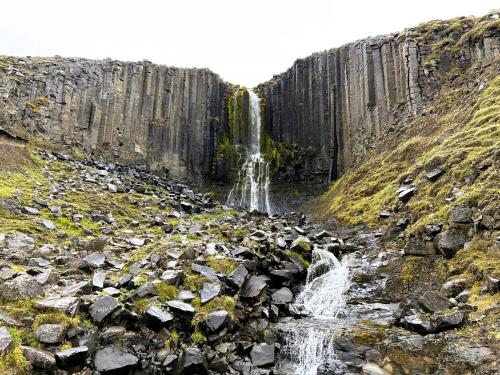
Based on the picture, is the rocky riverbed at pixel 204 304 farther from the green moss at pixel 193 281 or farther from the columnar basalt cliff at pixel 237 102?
the columnar basalt cliff at pixel 237 102

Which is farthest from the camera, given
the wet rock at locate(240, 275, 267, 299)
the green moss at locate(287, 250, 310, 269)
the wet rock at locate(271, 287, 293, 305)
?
the green moss at locate(287, 250, 310, 269)

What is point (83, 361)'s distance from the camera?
7.50 m

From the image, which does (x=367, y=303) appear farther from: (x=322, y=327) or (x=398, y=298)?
(x=322, y=327)

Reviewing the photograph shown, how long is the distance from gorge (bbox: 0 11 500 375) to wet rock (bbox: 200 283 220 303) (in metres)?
0.04

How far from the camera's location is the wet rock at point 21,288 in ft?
26.8

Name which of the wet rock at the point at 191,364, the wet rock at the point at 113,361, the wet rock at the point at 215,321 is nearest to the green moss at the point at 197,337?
the wet rock at the point at 215,321

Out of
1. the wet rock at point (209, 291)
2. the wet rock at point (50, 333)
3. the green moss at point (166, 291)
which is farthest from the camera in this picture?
the wet rock at point (209, 291)

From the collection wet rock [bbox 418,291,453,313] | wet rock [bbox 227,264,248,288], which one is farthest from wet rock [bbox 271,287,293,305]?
wet rock [bbox 418,291,453,313]

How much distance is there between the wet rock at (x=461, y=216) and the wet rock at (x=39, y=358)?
38.2 ft

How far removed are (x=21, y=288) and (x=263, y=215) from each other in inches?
770

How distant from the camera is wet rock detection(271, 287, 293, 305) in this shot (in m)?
12.1

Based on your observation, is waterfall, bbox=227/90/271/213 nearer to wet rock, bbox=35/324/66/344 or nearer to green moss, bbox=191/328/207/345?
green moss, bbox=191/328/207/345

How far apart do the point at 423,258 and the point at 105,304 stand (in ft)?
31.9

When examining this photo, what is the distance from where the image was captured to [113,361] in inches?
309
